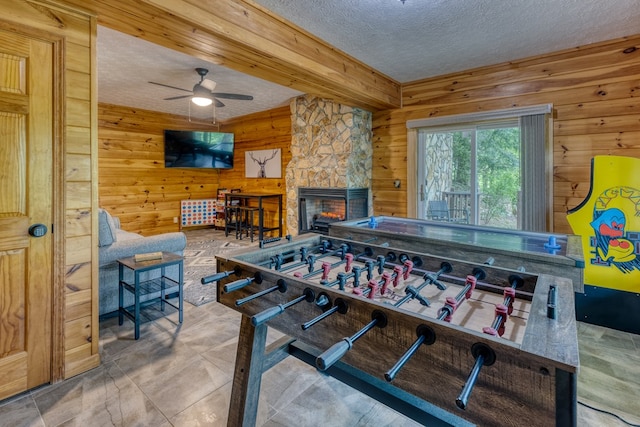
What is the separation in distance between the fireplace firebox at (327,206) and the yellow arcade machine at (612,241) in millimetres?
2554

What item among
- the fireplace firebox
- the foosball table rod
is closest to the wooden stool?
the fireplace firebox

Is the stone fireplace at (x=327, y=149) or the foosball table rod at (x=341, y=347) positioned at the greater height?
the stone fireplace at (x=327, y=149)

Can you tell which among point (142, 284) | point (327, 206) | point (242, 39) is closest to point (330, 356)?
point (242, 39)

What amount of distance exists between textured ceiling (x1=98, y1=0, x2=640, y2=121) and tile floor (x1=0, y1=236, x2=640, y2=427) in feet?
8.60

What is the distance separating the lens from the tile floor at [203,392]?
164cm

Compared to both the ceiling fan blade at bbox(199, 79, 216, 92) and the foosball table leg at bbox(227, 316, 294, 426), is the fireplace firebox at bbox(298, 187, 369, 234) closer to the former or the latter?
the ceiling fan blade at bbox(199, 79, 216, 92)

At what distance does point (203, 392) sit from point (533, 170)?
366cm

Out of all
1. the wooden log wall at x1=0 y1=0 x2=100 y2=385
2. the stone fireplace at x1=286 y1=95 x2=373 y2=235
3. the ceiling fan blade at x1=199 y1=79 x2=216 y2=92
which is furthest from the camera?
the stone fireplace at x1=286 y1=95 x2=373 y2=235

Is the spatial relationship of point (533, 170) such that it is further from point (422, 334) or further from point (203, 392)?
point (203, 392)

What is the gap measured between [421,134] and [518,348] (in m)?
3.89

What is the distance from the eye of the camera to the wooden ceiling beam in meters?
1.98

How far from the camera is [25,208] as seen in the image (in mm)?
1765

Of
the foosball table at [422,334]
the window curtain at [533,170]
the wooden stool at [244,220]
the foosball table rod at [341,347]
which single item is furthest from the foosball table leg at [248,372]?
the wooden stool at [244,220]

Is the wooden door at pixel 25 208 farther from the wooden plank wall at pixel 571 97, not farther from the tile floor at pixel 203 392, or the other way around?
the wooden plank wall at pixel 571 97
